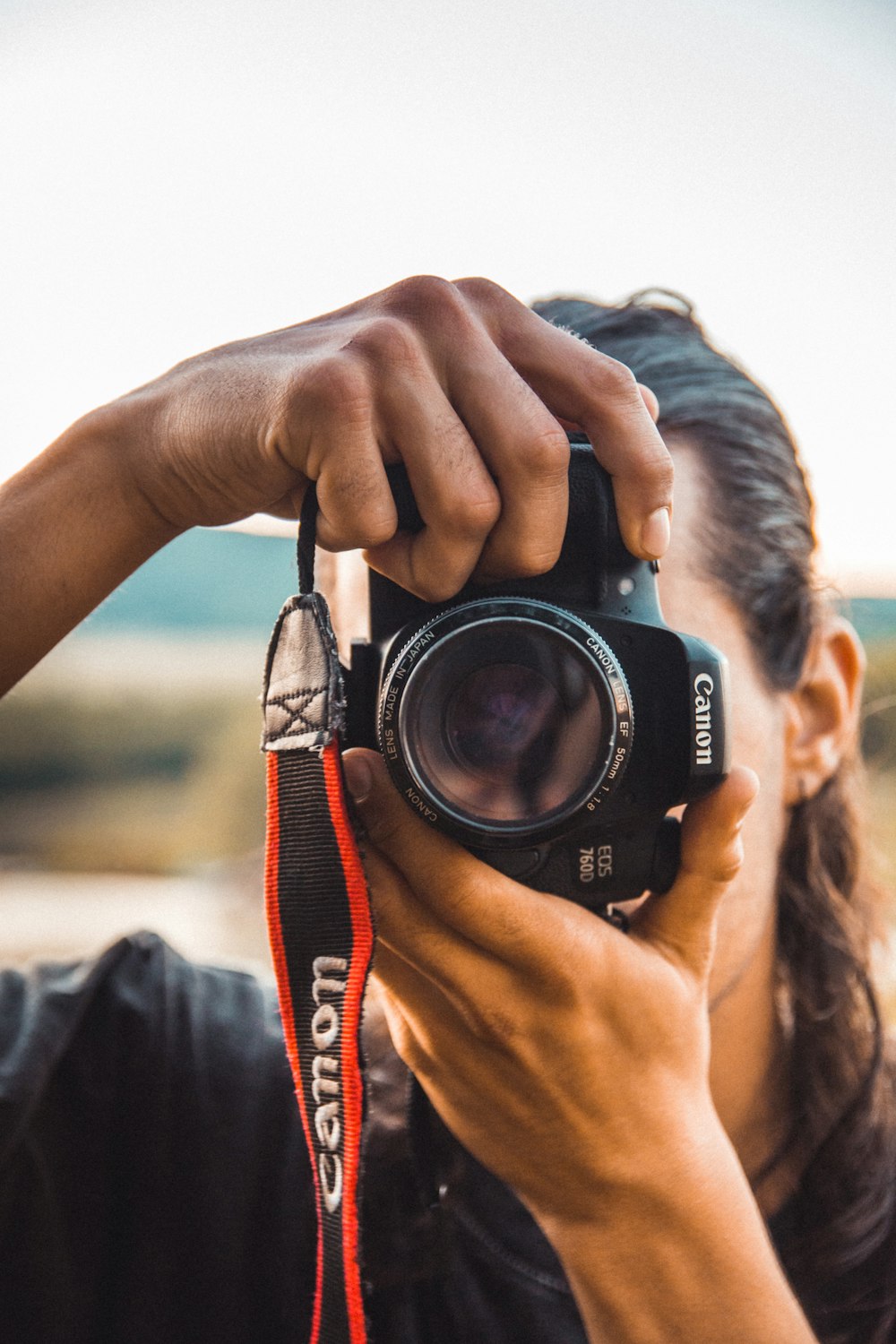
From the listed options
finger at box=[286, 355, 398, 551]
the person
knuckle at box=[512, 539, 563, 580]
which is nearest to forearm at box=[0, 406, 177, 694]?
the person

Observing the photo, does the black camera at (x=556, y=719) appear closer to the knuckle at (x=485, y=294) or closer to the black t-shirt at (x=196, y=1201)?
the knuckle at (x=485, y=294)

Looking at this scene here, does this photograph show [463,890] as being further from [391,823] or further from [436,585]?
[436,585]

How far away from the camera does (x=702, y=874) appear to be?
0.70 metres

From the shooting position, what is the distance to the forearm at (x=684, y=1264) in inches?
24.4

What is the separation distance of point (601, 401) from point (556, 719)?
0.22 m

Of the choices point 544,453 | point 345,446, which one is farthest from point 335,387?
point 544,453

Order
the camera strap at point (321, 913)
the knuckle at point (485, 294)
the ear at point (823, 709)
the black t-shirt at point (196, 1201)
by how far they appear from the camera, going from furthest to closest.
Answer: the ear at point (823, 709)
the black t-shirt at point (196, 1201)
the knuckle at point (485, 294)
the camera strap at point (321, 913)

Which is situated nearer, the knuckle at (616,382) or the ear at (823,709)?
the knuckle at (616,382)

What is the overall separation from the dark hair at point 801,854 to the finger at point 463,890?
0.44 metres

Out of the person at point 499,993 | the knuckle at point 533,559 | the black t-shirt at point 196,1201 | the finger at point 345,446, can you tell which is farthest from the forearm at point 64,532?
the black t-shirt at point 196,1201

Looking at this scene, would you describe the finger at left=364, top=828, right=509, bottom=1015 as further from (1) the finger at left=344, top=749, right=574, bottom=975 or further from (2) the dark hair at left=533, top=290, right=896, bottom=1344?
(2) the dark hair at left=533, top=290, right=896, bottom=1344

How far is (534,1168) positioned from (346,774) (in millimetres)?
297

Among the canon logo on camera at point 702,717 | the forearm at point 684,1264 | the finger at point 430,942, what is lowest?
the forearm at point 684,1264

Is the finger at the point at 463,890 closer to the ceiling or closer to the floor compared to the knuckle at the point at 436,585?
closer to the floor
